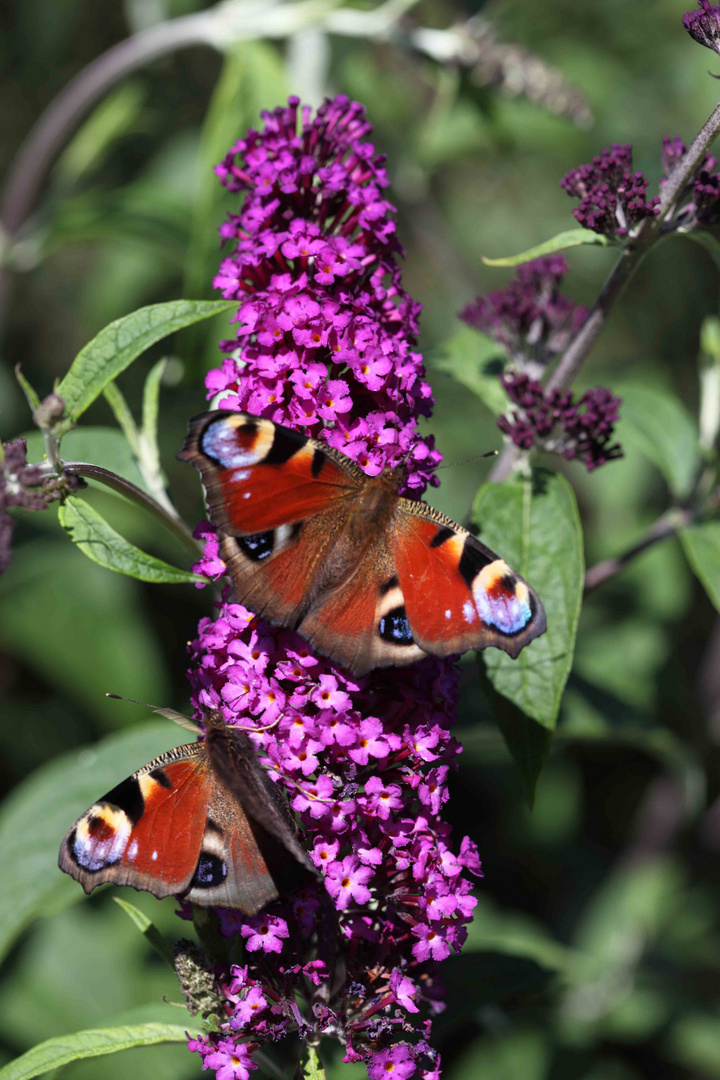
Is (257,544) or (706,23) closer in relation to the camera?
(706,23)

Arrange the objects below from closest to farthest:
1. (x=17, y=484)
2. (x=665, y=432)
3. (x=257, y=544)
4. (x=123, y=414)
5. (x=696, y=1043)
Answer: (x=17, y=484)
(x=257, y=544)
(x=123, y=414)
(x=665, y=432)
(x=696, y=1043)

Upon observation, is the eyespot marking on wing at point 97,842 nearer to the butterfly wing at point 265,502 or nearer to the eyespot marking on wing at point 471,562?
the butterfly wing at point 265,502

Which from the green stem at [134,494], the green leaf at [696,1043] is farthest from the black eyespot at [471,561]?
the green leaf at [696,1043]

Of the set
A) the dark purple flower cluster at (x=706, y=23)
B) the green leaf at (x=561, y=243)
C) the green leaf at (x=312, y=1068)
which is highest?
the dark purple flower cluster at (x=706, y=23)

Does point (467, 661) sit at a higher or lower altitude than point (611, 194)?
lower

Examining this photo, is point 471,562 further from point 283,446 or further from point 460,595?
point 283,446

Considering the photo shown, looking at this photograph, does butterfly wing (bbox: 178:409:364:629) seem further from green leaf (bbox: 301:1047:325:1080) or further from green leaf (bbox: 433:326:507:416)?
green leaf (bbox: 301:1047:325:1080)

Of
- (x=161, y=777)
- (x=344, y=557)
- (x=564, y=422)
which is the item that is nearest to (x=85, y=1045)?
(x=161, y=777)
